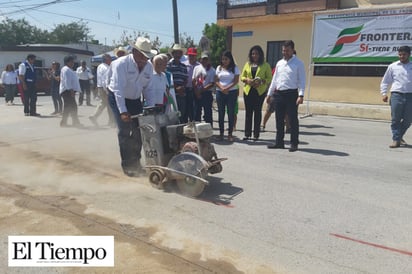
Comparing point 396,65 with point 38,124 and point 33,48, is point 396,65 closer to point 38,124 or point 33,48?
point 38,124

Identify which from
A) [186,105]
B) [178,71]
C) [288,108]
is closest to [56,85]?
[186,105]

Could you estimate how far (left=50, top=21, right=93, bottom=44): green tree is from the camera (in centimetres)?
7738

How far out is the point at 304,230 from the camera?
358 centimetres

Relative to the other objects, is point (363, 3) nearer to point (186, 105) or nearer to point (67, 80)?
point (186, 105)

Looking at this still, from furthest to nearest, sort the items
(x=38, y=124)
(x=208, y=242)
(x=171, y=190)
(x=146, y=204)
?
(x=38, y=124) → (x=171, y=190) → (x=146, y=204) → (x=208, y=242)

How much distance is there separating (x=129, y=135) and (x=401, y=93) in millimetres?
5243

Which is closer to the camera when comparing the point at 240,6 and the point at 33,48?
the point at 240,6

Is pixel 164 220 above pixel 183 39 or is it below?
below

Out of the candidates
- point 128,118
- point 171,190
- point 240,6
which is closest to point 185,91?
point 128,118

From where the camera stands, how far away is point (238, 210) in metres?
4.06

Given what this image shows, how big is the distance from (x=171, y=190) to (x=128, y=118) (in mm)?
1088

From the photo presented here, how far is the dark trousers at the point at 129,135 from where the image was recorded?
5.11 metres

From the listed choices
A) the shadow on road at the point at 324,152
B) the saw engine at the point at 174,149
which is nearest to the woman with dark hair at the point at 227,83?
the shadow on road at the point at 324,152

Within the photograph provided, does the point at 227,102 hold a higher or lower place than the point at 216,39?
lower
